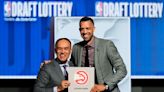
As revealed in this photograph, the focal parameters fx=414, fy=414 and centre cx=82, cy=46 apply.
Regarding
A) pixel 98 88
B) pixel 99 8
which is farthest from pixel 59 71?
pixel 99 8

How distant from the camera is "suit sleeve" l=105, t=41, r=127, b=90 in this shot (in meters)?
3.03

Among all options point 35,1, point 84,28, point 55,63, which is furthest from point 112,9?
point 55,63

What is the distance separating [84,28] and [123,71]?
1.44 feet

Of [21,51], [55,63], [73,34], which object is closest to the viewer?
[55,63]

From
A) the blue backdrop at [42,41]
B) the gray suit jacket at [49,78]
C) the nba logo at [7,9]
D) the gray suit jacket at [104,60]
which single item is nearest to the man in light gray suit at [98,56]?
the gray suit jacket at [104,60]

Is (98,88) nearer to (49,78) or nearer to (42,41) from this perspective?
(49,78)

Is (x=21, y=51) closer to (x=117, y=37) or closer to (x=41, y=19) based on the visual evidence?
(x=41, y=19)

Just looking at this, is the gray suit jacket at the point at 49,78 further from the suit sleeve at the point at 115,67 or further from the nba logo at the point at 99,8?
the nba logo at the point at 99,8

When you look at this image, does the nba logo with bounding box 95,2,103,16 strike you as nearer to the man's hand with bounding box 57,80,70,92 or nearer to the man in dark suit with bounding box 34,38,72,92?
the man in dark suit with bounding box 34,38,72,92

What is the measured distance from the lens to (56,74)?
117 inches

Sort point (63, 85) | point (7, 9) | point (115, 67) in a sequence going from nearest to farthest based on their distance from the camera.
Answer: point (63, 85)
point (115, 67)
point (7, 9)

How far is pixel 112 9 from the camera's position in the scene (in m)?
4.09

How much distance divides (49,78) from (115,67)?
0.51 meters

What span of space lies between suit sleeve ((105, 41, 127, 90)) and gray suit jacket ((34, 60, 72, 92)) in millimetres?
359
